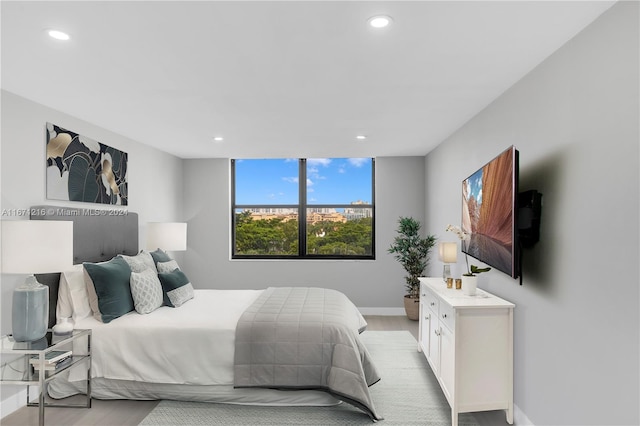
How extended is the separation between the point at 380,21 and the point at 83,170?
3164 mm

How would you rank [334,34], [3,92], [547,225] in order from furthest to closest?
1. [3,92]
2. [547,225]
3. [334,34]

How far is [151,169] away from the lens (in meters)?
5.02

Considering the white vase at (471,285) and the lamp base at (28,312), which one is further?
the white vase at (471,285)

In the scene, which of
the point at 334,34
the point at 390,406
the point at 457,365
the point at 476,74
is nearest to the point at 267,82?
the point at 334,34

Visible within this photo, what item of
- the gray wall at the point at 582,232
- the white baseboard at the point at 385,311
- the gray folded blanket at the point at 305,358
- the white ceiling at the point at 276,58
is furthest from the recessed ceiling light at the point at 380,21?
the white baseboard at the point at 385,311

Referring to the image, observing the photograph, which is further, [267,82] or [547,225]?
[267,82]

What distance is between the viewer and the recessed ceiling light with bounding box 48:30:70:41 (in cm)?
197

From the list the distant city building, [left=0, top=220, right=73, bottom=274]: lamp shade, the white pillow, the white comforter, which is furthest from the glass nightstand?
the distant city building

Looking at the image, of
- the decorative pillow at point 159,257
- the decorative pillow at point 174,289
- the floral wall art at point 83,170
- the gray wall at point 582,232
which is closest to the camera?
the gray wall at point 582,232

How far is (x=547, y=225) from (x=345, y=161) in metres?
4.10

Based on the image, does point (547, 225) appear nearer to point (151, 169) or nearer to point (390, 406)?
point (390, 406)

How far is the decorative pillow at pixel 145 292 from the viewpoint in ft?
10.8

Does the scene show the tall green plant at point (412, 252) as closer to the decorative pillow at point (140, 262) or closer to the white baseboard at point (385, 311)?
the white baseboard at point (385, 311)

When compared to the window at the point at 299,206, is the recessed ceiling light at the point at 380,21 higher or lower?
higher
